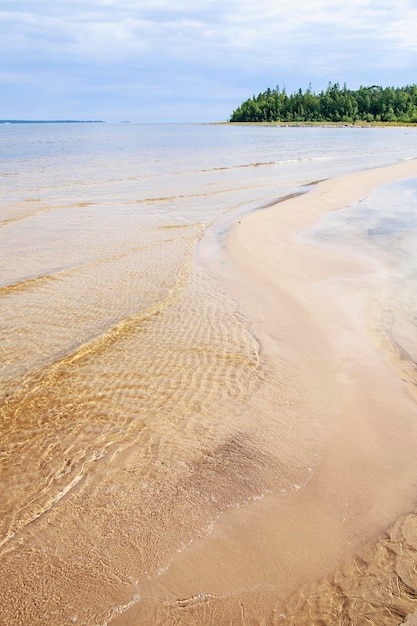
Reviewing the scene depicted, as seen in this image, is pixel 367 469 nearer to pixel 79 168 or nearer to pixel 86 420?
pixel 86 420

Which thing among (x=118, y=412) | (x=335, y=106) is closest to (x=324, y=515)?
(x=118, y=412)

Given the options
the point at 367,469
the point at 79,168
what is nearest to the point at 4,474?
the point at 367,469

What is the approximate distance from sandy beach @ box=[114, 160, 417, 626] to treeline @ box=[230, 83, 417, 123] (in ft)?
482

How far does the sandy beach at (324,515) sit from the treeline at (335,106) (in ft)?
482

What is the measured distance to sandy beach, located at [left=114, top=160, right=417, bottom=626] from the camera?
2594mm

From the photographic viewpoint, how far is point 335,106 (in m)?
154

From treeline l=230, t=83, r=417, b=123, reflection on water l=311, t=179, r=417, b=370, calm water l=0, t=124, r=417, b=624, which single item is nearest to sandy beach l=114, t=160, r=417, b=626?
calm water l=0, t=124, r=417, b=624

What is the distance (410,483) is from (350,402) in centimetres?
113

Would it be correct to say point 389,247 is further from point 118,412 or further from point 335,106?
point 335,106

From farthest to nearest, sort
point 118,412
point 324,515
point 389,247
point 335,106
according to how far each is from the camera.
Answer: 1. point 335,106
2. point 389,247
3. point 118,412
4. point 324,515

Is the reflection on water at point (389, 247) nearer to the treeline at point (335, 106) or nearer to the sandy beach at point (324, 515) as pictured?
the sandy beach at point (324, 515)

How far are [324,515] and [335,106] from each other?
171 metres

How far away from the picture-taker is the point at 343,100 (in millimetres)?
150875

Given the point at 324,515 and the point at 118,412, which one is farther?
the point at 118,412
